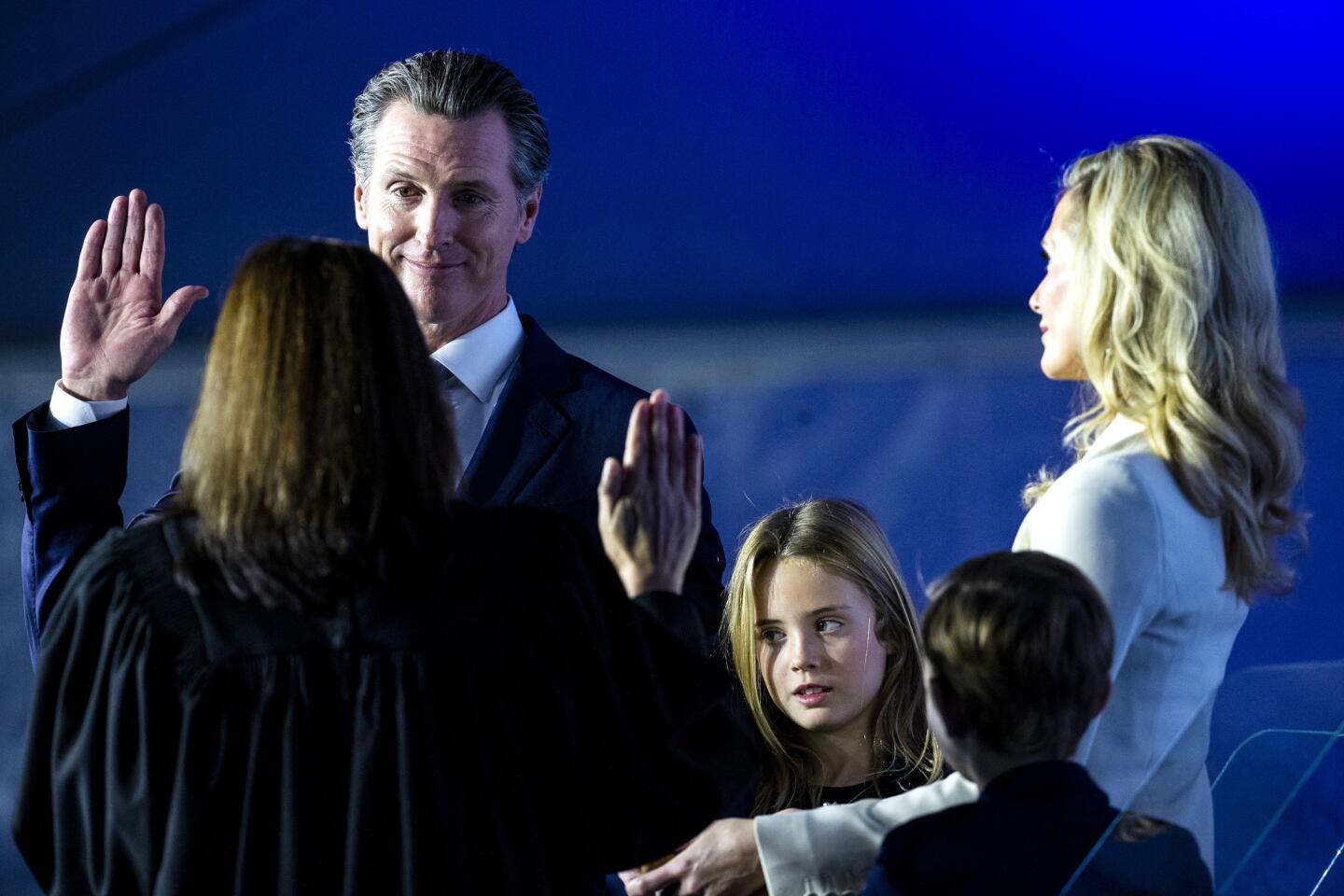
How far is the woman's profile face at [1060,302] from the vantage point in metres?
1.69

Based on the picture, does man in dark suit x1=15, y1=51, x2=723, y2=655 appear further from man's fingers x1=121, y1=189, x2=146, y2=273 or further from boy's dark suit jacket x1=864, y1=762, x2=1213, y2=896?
boy's dark suit jacket x1=864, y1=762, x2=1213, y2=896

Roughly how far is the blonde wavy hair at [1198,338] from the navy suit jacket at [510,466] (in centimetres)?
51

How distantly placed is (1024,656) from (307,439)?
0.66 m

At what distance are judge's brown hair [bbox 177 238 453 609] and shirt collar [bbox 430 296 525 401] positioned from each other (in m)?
0.83

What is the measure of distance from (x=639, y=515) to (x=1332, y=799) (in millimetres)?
727

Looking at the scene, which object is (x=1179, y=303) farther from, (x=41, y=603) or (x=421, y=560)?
(x=41, y=603)

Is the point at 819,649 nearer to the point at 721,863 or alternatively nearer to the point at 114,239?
the point at 721,863

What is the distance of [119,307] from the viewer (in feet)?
6.63

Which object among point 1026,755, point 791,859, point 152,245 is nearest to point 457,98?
point 152,245

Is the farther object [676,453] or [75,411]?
[75,411]

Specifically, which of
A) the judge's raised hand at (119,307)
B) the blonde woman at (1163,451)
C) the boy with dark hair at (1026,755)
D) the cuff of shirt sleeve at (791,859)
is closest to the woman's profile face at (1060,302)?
the blonde woman at (1163,451)

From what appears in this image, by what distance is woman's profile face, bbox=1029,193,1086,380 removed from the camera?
5.55 ft

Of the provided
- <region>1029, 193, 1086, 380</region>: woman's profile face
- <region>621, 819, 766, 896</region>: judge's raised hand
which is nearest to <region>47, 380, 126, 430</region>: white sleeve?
<region>621, 819, 766, 896</region>: judge's raised hand

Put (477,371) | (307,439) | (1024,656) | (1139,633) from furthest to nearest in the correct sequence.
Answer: (477,371), (1139,633), (1024,656), (307,439)
